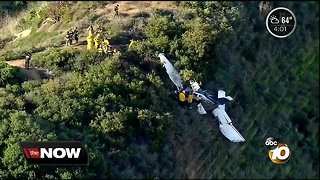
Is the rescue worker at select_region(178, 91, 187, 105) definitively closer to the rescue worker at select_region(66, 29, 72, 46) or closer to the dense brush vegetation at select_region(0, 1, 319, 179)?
the dense brush vegetation at select_region(0, 1, 319, 179)

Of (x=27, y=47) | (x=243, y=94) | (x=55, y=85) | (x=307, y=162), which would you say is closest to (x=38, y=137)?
(x=55, y=85)

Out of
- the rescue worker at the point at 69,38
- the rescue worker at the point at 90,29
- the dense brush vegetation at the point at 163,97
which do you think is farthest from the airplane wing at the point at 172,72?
the rescue worker at the point at 69,38

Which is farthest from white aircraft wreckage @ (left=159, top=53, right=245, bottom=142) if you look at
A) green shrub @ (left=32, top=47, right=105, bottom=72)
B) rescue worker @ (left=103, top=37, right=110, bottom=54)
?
green shrub @ (left=32, top=47, right=105, bottom=72)

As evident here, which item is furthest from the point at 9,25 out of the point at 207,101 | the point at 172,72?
the point at 207,101

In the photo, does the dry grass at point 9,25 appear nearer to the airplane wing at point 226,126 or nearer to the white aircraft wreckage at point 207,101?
the white aircraft wreckage at point 207,101

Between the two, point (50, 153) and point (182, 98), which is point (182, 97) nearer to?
point (182, 98)

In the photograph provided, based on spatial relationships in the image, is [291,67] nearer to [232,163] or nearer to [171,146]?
[232,163]
